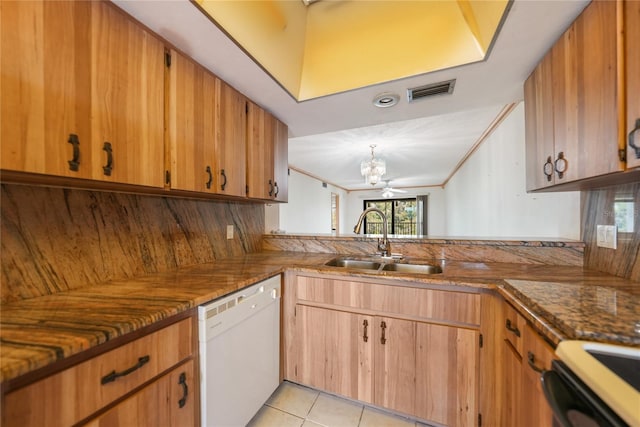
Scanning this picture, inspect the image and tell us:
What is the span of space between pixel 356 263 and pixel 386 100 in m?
1.24

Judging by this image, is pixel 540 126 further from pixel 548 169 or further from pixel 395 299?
pixel 395 299

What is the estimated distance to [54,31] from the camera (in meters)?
0.80

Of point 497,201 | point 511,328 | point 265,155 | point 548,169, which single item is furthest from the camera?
point 497,201

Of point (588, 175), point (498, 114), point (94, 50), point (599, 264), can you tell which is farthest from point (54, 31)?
point (498, 114)

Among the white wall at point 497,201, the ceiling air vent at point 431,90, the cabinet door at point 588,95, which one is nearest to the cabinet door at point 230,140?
the white wall at point 497,201

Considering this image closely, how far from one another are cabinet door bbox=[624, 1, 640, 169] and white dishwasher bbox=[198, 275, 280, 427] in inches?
65.5

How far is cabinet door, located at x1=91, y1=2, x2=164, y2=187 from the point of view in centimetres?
92

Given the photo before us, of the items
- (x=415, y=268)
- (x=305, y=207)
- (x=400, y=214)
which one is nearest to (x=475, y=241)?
(x=415, y=268)

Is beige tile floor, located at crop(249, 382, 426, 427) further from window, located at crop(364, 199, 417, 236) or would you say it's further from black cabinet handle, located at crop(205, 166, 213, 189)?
window, located at crop(364, 199, 417, 236)

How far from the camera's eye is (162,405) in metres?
0.90

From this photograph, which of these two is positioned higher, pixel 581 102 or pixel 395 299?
pixel 581 102

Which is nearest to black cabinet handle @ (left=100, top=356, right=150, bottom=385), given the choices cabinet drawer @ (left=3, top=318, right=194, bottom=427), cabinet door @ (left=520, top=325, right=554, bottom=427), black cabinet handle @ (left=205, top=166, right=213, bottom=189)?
cabinet drawer @ (left=3, top=318, right=194, bottom=427)

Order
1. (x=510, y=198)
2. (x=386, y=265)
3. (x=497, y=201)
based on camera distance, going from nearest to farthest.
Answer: (x=386, y=265), (x=510, y=198), (x=497, y=201)

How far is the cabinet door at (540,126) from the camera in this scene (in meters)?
1.21
